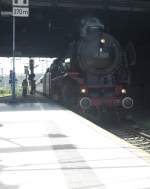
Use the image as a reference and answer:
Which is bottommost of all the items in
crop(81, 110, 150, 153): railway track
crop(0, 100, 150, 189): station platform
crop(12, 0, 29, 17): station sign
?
crop(81, 110, 150, 153): railway track

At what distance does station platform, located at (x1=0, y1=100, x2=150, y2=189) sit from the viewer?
7.25m

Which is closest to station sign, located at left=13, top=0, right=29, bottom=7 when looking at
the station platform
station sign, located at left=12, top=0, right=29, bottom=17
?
station sign, located at left=12, top=0, right=29, bottom=17

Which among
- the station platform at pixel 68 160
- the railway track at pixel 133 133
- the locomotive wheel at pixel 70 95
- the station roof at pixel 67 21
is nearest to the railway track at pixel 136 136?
the railway track at pixel 133 133

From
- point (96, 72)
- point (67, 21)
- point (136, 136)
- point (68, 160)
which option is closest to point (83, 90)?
point (96, 72)

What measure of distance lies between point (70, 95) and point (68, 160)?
14.3m

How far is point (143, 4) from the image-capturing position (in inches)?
1065

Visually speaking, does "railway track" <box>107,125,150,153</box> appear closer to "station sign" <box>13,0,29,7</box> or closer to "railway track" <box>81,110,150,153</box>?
"railway track" <box>81,110,150,153</box>

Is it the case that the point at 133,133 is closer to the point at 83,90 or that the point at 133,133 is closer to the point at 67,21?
the point at 83,90

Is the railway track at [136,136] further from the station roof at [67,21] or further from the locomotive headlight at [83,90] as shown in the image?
the station roof at [67,21]

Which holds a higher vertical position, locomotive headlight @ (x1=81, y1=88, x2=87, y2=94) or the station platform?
locomotive headlight @ (x1=81, y1=88, x2=87, y2=94)

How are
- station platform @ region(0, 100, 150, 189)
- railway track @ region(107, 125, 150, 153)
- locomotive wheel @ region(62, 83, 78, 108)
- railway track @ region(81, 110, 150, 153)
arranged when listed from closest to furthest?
station platform @ region(0, 100, 150, 189) < railway track @ region(107, 125, 150, 153) < railway track @ region(81, 110, 150, 153) < locomotive wheel @ region(62, 83, 78, 108)

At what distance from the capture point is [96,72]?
878 inches

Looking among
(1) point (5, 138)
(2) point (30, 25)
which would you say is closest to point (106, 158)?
(1) point (5, 138)

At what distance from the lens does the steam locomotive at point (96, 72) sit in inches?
855
